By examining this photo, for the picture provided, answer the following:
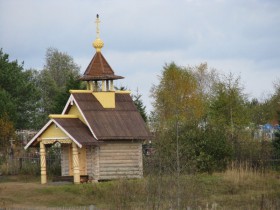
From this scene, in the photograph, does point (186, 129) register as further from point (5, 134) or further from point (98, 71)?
point (5, 134)

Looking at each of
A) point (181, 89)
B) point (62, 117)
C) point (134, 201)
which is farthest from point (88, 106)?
point (181, 89)

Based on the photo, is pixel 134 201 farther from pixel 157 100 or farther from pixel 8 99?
pixel 157 100

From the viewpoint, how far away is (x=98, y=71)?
41.2 m

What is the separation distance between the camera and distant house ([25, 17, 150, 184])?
39.0 m

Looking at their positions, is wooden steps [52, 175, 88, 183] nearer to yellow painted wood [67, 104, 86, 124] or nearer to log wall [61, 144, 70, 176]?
log wall [61, 144, 70, 176]

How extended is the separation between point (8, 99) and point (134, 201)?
27.3 meters

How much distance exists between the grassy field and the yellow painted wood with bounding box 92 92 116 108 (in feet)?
16.3

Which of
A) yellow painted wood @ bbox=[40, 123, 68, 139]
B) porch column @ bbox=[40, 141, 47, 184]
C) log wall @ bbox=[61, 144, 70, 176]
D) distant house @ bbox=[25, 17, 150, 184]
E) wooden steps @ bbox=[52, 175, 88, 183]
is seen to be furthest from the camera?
log wall @ bbox=[61, 144, 70, 176]

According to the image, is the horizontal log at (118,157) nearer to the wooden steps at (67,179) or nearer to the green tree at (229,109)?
the wooden steps at (67,179)

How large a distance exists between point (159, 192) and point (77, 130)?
44.5ft

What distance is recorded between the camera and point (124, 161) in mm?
39750

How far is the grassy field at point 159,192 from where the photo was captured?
87.4ft

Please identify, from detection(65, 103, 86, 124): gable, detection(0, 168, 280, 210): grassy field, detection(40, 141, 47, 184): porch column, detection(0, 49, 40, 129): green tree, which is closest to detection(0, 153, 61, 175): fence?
detection(0, 168, 280, 210): grassy field

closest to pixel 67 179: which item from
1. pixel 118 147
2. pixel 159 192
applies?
pixel 118 147
